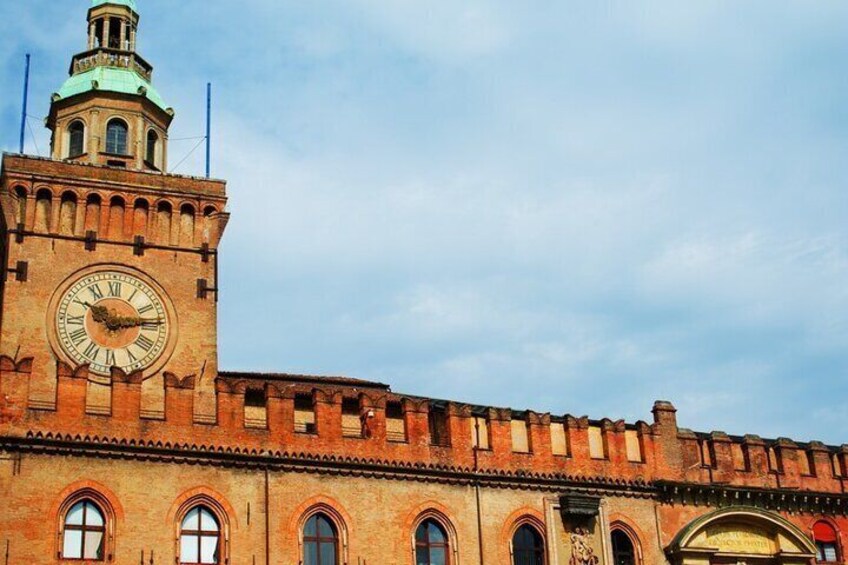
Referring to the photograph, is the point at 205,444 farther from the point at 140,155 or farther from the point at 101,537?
the point at 140,155

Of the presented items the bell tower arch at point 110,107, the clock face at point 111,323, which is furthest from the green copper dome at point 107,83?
the clock face at point 111,323

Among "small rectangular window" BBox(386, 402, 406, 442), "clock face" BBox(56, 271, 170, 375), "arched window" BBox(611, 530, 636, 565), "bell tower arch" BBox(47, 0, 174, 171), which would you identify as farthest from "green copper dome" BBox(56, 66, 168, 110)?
"arched window" BBox(611, 530, 636, 565)

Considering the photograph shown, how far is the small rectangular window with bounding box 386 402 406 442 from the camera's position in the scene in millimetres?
37544

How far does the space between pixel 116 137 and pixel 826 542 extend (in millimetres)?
24792

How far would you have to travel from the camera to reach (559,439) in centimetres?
3894

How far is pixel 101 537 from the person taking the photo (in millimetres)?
32281

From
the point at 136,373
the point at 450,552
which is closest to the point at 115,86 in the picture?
the point at 136,373

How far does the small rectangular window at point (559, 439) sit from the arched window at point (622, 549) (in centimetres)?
268

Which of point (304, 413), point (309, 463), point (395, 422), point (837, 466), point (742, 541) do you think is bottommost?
point (742, 541)

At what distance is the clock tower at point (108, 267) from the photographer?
122 feet

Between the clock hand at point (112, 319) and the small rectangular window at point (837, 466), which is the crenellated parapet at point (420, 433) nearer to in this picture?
the small rectangular window at point (837, 466)

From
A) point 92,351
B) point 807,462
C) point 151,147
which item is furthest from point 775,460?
A: point 151,147

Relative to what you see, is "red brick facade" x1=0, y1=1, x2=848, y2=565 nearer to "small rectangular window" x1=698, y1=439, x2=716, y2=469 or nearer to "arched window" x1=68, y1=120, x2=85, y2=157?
"small rectangular window" x1=698, y1=439, x2=716, y2=469

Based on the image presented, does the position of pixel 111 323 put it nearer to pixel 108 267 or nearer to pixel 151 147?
pixel 108 267
